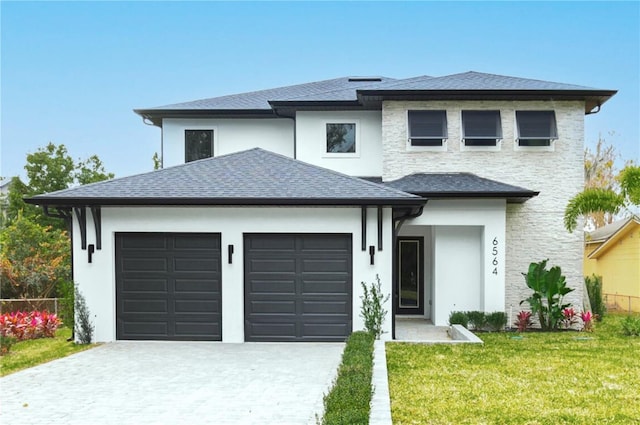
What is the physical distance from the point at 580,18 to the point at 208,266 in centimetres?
2483

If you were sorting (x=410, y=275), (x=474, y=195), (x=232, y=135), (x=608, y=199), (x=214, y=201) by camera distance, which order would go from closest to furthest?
(x=214, y=201)
(x=474, y=195)
(x=608, y=199)
(x=410, y=275)
(x=232, y=135)

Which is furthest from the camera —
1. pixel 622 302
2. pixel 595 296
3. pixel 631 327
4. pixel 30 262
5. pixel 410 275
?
pixel 622 302

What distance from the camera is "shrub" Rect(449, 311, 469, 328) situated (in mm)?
15367

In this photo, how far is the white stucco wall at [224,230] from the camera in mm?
13133

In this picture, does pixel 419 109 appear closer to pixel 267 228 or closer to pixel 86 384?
pixel 267 228

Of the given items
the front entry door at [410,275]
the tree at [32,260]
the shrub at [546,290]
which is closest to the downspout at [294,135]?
the front entry door at [410,275]

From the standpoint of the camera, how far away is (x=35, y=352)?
12.5 m

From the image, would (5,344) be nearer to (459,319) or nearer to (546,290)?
(459,319)

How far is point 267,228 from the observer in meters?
13.2

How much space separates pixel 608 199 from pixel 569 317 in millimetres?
3502

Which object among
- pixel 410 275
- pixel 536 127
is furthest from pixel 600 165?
pixel 410 275

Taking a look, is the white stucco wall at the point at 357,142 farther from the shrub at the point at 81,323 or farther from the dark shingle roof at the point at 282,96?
the shrub at the point at 81,323

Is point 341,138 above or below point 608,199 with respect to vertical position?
above

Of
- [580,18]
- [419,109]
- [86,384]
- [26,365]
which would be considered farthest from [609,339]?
[580,18]
